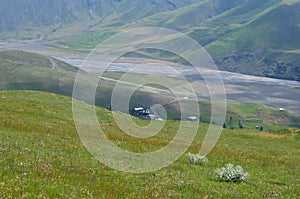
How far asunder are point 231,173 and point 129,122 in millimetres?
42154

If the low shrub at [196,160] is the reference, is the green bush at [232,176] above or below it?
above

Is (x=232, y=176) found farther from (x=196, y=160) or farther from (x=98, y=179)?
(x=98, y=179)

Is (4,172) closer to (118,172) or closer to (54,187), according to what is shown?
(54,187)

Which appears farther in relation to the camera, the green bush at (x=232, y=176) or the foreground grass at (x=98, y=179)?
the green bush at (x=232, y=176)

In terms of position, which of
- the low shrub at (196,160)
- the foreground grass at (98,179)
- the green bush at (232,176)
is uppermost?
the foreground grass at (98,179)

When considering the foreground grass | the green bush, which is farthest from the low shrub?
the green bush

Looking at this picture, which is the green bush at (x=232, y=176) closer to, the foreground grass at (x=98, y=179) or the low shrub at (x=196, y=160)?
the foreground grass at (x=98, y=179)

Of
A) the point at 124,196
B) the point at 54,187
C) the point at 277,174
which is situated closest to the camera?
the point at 54,187

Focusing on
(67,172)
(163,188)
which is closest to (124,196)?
(163,188)

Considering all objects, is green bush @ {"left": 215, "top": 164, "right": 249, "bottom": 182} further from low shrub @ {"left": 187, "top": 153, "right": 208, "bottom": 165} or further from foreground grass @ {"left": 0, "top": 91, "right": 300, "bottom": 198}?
low shrub @ {"left": 187, "top": 153, "right": 208, "bottom": 165}

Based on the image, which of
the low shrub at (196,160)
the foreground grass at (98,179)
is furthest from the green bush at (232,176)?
the low shrub at (196,160)

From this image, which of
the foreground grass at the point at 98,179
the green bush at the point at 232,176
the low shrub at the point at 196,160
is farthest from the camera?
the low shrub at the point at 196,160

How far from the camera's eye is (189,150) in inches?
1326

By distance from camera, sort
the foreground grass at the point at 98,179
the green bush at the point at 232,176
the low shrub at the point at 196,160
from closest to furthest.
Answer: the foreground grass at the point at 98,179 < the green bush at the point at 232,176 < the low shrub at the point at 196,160
